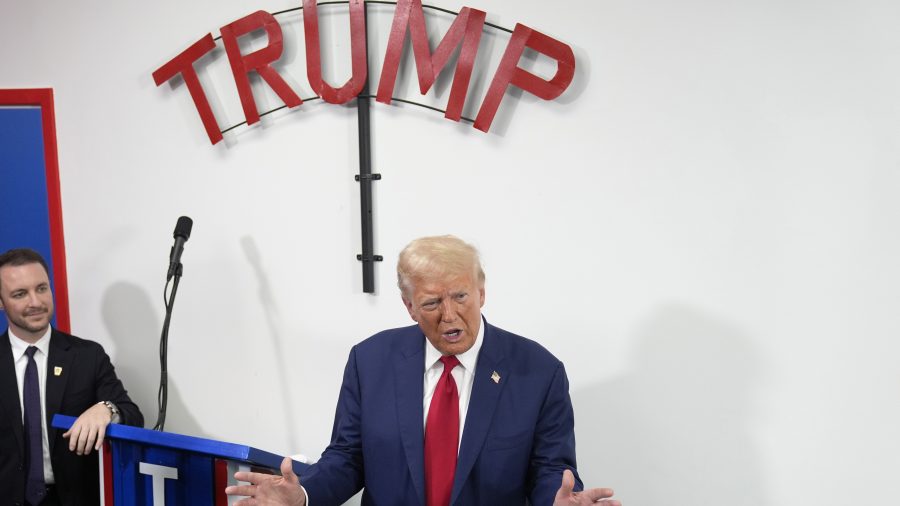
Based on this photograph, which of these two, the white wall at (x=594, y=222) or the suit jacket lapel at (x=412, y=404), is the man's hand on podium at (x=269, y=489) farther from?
the white wall at (x=594, y=222)

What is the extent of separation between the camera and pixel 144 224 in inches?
129

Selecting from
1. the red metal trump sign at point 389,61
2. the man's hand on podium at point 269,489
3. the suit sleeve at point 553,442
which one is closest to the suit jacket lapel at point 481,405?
the suit sleeve at point 553,442

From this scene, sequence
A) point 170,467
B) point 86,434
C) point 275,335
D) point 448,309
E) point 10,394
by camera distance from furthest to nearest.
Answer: point 275,335, point 10,394, point 86,434, point 170,467, point 448,309

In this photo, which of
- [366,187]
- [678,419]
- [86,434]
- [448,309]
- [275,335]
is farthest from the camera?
[275,335]

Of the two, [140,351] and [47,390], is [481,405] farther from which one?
[140,351]

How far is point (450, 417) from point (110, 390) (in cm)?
150

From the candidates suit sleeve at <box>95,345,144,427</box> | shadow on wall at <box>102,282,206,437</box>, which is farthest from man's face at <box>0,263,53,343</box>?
shadow on wall at <box>102,282,206,437</box>

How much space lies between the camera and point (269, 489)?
6.19 ft

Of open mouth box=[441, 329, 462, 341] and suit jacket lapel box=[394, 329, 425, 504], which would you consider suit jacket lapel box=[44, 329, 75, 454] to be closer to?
suit jacket lapel box=[394, 329, 425, 504]

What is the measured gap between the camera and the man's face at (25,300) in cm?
282

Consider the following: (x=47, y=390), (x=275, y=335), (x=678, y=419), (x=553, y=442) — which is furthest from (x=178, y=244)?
(x=678, y=419)

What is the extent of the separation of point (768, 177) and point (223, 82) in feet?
6.26

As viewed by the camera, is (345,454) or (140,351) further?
(140,351)

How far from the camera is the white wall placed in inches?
94.4
